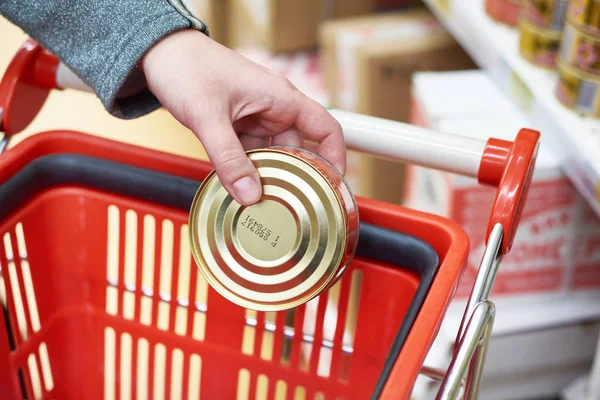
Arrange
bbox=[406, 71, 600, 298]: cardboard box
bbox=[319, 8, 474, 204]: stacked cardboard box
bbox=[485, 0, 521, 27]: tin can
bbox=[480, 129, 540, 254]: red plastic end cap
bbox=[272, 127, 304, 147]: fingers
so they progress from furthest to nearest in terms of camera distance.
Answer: bbox=[319, 8, 474, 204]: stacked cardboard box, bbox=[485, 0, 521, 27]: tin can, bbox=[406, 71, 600, 298]: cardboard box, bbox=[272, 127, 304, 147]: fingers, bbox=[480, 129, 540, 254]: red plastic end cap

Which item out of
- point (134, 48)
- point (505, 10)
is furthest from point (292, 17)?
point (134, 48)

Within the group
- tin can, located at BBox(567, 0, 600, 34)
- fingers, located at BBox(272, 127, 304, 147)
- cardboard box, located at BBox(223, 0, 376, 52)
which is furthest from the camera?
cardboard box, located at BBox(223, 0, 376, 52)

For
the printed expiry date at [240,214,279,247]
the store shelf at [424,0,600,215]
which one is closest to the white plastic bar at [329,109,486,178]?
the printed expiry date at [240,214,279,247]

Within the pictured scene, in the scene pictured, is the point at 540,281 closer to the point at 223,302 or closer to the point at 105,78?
the point at 223,302

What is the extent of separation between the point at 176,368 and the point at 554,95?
2.52 ft

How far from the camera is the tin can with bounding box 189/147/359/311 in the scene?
64cm

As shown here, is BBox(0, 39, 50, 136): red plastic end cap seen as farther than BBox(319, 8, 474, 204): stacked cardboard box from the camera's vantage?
No

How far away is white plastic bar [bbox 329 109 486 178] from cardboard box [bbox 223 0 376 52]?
51.1 inches

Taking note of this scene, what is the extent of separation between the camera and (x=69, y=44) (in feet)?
2.32

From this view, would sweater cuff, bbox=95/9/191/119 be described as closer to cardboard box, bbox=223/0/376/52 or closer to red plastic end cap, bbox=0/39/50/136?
red plastic end cap, bbox=0/39/50/136

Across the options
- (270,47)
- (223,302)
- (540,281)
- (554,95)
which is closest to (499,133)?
(554,95)

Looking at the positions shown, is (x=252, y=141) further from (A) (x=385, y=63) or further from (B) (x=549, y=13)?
(A) (x=385, y=63)

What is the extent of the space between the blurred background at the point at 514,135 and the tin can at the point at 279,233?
20.7 inches

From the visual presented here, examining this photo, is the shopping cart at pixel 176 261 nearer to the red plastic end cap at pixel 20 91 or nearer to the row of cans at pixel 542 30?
the red plastic end cap at pixel 20 91
